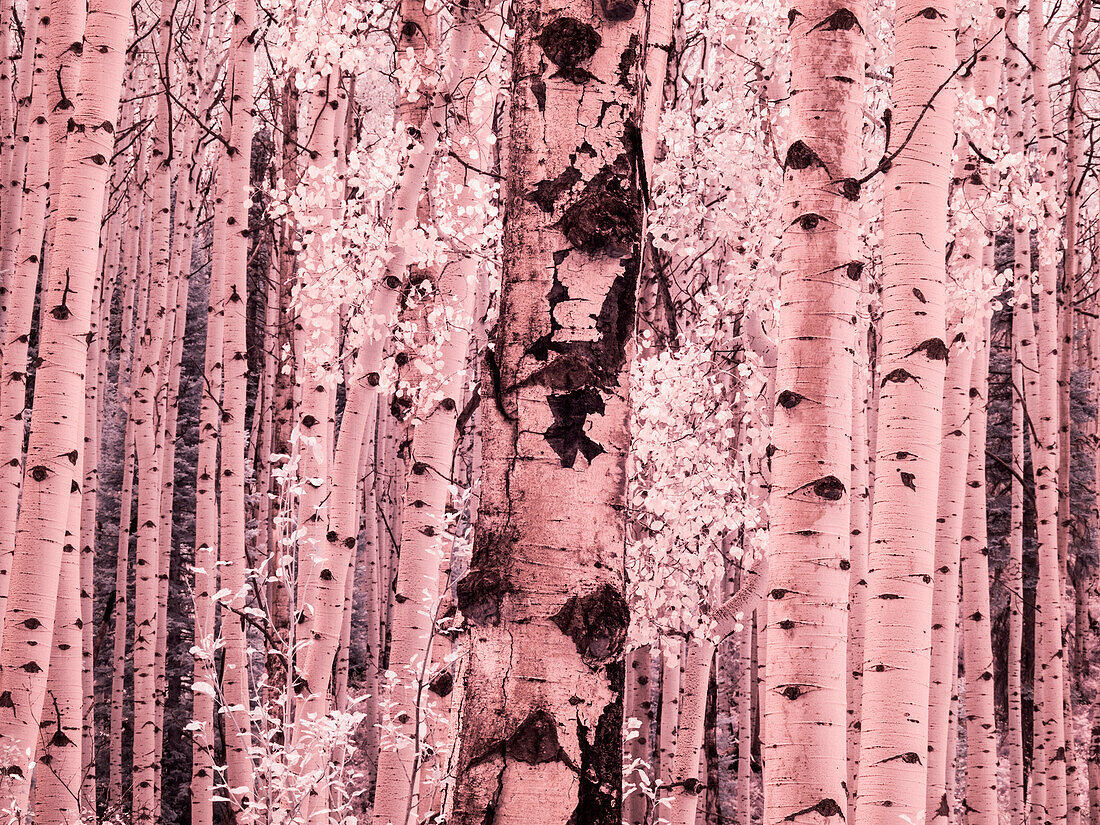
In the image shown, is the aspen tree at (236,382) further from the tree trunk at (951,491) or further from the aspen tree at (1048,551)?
the aspen tree at (1048,551)

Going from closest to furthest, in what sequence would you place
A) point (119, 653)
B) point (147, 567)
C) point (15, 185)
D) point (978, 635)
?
point (978, 635) → point (15, 185) → point (147, 567) → point (119, 653)

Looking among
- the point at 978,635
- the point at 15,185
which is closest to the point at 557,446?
the point at 978,635

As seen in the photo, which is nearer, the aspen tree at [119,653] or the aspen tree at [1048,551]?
the aspen tree at [1048,551]

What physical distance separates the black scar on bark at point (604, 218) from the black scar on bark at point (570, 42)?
0.86 feet

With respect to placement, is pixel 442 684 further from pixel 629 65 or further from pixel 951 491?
pixel 629 65

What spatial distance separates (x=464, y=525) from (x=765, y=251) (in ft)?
10.3

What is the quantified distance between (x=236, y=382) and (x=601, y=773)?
6.21m

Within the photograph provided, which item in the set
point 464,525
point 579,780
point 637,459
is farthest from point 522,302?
point 637,459

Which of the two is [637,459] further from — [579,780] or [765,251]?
[579,780]

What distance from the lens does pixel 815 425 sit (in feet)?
12.2

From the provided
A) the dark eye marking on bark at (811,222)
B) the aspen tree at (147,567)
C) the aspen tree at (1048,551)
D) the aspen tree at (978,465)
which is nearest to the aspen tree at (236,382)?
the aspen tree at (147,567)

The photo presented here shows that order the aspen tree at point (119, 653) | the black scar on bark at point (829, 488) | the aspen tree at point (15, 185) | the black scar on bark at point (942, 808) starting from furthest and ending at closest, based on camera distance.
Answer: the aspen tree at point (119, 653), the aspen tree at point (15, 185), the black scar on bark at point (942, 808), the black scar on bark at point (829, 488)

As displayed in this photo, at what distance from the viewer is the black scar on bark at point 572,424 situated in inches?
76.1

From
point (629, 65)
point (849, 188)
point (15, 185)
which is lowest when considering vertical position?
point (629, 65)
